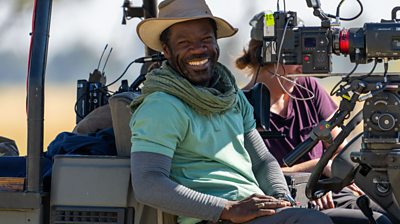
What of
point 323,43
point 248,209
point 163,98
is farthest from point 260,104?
point 248,209

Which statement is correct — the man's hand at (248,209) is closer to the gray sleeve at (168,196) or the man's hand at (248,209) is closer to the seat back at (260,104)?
the gray sleeve at (168,196)

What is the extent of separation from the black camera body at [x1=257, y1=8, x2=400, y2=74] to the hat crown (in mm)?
264

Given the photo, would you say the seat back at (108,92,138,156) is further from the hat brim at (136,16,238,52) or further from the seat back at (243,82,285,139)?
the seat back at (243,82,285,139)

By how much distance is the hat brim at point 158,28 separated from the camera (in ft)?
12.4

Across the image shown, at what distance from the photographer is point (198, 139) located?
3.63 m

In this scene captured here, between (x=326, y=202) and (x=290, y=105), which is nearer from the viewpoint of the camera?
(x=326, y=202)

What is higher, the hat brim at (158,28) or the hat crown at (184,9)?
the hat crown at (184,9)

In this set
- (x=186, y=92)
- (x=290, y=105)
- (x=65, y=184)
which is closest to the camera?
(x=65, y=184)

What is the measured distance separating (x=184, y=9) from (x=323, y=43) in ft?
1.73

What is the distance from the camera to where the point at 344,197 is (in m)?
4.54

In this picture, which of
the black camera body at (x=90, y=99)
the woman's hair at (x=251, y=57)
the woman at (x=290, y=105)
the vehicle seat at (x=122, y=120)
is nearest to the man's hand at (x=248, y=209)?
the vehicle seat at (x=122, y=120)

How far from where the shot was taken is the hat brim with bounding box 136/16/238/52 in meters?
3.77

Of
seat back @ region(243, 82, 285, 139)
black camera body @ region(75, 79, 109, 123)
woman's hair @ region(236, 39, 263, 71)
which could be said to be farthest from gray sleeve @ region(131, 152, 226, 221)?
woman's hair @ region(236, 39, 263, 71)

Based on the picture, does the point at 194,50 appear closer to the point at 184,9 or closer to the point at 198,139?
the point at 184,9
